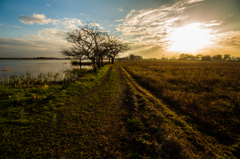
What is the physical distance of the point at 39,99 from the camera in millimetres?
7016

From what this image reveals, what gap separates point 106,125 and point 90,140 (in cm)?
98

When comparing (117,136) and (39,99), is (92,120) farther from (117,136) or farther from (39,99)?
(39,99)

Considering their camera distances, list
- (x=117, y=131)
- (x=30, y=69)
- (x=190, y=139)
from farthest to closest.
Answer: (x=30, y=69), (x=117, y=131), (x=190, y=139)

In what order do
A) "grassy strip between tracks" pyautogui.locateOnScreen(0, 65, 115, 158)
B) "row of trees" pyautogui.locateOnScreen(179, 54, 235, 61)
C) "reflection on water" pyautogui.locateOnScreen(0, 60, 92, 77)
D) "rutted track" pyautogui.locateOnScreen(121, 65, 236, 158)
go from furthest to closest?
"row of trees" pyautogui.locateOnScreen(179, 54, 235, 61), "reflection on water" pyautogui.locateOnScreen(0, 60, 92, 77), "grassy strip between tracks" pyautogui.locateOnScreen(0, 65, 115, 158), "rutted track" pyautogui.locateOnScreen(121, 65, 236, 158)

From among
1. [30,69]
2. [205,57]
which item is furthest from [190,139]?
[205,57]

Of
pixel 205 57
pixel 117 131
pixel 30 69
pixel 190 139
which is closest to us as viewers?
pixel 190 139

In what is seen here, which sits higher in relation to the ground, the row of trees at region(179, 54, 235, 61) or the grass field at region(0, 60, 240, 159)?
the row of trees at region(179, 54, 235, 61)

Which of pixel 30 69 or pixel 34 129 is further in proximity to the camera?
pixel 30 69

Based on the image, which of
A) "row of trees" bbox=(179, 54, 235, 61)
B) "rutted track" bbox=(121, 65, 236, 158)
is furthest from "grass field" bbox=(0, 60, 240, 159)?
"row of trees" bbox=(179, 54, 235, 61)

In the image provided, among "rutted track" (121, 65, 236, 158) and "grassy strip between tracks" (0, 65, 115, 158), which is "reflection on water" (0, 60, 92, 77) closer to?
"grassy strip between tracks" (0, 65, 115, 158)

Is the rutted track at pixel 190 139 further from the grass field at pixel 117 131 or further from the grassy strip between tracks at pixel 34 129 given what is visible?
the grassy strip between tracks at pixel 34 129

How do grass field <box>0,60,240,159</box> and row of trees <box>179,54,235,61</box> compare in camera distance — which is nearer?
grass field <box>0,60,240,159</box>

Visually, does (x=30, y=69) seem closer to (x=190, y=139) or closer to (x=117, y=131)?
(x=117, y=131)

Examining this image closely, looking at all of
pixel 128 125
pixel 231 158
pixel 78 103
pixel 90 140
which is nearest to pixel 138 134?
pixel 128 125
